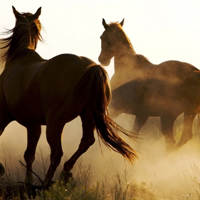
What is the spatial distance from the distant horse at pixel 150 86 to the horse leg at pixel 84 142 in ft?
9.27

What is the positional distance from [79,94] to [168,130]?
129 inches

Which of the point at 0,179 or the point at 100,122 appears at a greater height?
the point at 100,122

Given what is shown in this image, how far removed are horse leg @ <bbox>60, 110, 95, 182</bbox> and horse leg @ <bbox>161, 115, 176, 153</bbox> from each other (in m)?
2.81

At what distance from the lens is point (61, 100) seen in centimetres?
611

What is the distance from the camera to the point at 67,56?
6.31 meters

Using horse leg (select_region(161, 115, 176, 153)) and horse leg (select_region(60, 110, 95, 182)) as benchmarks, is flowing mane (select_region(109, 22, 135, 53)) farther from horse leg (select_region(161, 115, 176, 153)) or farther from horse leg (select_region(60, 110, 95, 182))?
horse leg (select_region(60, 110, 95, 182))

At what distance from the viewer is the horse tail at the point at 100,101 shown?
6070mm

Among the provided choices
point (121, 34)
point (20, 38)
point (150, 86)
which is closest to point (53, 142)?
point (20, 38)

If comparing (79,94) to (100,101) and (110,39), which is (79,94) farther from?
(110,39)

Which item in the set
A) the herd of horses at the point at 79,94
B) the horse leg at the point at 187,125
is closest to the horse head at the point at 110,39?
the herd of horses at the point at 79,94

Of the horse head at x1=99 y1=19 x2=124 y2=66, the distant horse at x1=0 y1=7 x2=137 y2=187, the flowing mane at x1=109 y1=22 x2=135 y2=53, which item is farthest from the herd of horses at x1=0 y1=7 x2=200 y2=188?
the horse head at x1=99 y1=19 x2=124 y2=66

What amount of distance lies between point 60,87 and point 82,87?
0.26 metres

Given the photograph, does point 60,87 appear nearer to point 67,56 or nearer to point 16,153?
point 67,56

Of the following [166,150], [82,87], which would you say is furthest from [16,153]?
[82,87]
